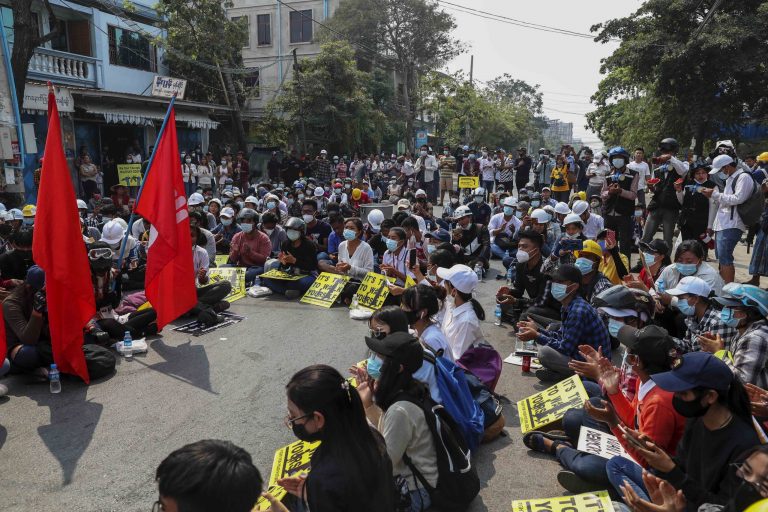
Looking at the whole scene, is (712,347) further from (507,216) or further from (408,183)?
(408,183)

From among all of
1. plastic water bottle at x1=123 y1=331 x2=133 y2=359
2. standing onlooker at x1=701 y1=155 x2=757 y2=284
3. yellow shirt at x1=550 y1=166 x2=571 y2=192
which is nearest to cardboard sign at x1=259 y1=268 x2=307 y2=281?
plastic water bottle at x1=123 y1=331 x2=133 y2=359

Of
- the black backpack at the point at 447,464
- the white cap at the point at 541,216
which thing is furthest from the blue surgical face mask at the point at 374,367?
the white cap at the point at 541,216

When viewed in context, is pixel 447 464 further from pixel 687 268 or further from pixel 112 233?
pixel 112 233

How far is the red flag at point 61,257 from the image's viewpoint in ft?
17.7

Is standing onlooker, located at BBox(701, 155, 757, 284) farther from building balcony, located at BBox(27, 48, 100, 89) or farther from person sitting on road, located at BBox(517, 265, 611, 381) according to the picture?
building balcony, located at BBox(27, 48, 100, 89)

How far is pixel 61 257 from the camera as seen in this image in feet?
17.8

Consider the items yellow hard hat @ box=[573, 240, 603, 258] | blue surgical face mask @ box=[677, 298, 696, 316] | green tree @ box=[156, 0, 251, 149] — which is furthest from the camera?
green tree @ box=[156, 0, 251, 149]

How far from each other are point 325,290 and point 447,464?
5.82 meters

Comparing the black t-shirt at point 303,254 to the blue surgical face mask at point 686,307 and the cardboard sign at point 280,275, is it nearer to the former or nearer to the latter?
the cardboard sign at point 280,275

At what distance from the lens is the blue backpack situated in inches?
152

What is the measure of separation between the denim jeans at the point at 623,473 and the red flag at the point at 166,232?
5120 millimetres

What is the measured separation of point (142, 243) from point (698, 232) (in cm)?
→ 948

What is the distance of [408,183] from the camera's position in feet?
77.5

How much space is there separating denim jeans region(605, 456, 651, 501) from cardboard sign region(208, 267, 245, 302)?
665 cm
